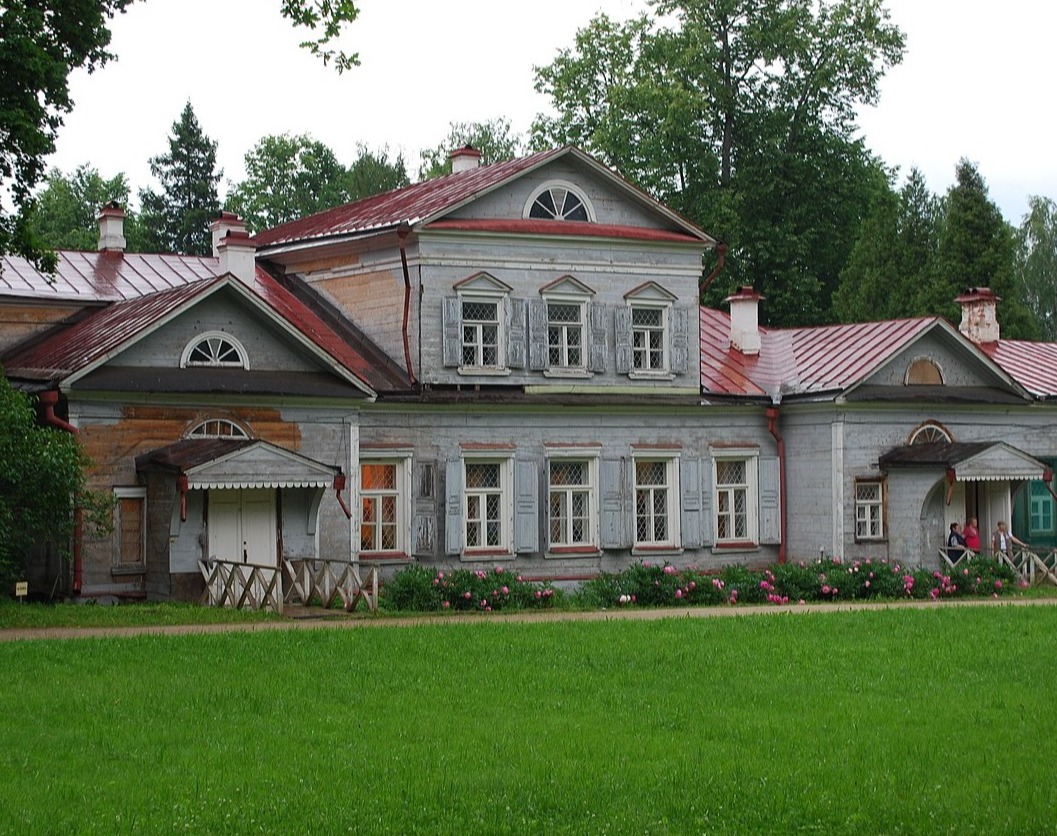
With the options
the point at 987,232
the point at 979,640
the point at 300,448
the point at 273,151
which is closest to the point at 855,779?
the point at 979,640

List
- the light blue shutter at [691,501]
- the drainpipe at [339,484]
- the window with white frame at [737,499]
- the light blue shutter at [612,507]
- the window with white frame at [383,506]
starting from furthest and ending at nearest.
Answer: the window with white frame at [737,499]
the light blue shutter at [691,501]
the light blue shutter at [612,507]
the window with white frame at [383,506]
the drainpipe at [339,484]

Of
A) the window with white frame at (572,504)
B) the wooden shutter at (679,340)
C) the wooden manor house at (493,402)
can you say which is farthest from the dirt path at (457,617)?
the wooden shutter at (679,340)

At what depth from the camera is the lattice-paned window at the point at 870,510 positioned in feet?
106

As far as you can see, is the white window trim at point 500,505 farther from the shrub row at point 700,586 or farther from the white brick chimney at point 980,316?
the white brick chimney at point 980,316

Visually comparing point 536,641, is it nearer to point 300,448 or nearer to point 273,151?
point 300,448

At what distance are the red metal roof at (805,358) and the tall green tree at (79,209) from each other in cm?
3288

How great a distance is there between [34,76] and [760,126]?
33.9m

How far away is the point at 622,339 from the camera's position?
1244 inches

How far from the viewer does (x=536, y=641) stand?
A: 65.9 ft

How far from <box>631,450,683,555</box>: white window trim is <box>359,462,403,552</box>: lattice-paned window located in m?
4.52

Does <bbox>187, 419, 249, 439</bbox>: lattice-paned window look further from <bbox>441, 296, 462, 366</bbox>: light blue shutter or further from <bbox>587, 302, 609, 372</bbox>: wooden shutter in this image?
<bbox>587, 302, 609, 372</bbox>: wooden shutter

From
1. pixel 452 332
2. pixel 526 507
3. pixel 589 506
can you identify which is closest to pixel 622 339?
pixel 589 506

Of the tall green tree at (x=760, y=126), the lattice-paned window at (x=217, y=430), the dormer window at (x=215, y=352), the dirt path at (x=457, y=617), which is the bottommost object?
the dirt path at (x=457, y=617)

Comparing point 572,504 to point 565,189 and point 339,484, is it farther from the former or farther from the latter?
point 339,484
